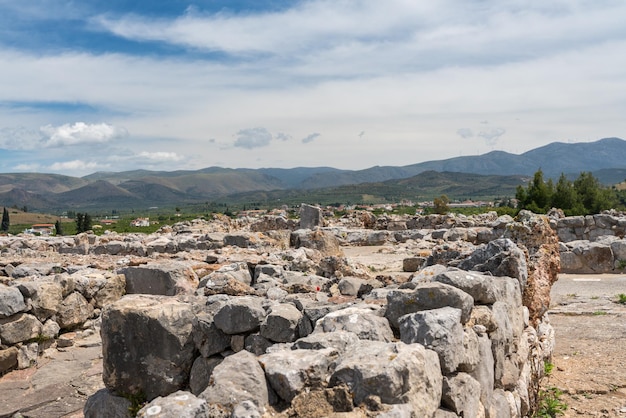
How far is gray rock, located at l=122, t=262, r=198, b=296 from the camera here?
9.56m

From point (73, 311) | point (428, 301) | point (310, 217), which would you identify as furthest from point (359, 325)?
point (310, 217)

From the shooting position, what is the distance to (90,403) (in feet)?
16.7

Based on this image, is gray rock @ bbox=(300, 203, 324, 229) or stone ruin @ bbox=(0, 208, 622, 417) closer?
Answer: stone ruin @ bbox=(0, 208, 622, 417)

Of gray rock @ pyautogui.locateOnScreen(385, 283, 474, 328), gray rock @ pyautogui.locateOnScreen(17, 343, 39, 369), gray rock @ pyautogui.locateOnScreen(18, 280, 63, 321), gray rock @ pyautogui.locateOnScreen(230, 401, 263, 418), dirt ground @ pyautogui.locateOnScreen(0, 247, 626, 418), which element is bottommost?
dirt ground @ pyautogui.locateOnScreen(0, 247, 626, 418)

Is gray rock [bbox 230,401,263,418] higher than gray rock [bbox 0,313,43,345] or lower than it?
higher

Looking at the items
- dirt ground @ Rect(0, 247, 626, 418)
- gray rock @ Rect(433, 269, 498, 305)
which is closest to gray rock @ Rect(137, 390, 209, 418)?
gray rock @ Rect(433, 269, 498, 305)

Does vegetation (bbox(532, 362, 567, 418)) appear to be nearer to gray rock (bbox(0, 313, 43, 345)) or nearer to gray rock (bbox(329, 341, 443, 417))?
gray rock (bbox(329, 341, 443, 417))

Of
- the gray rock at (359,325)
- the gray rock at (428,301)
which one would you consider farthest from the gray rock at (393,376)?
the gray rock at (428,301)

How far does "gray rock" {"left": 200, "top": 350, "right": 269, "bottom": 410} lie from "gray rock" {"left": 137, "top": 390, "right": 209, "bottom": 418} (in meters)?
0.18

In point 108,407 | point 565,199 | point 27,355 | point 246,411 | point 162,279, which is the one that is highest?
point 565,199

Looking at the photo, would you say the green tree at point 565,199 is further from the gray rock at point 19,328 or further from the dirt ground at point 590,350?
the gray rock at point 19,328

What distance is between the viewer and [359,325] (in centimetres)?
470

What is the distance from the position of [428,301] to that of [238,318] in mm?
1867

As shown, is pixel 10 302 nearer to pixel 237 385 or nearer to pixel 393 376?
pixel 237 385
